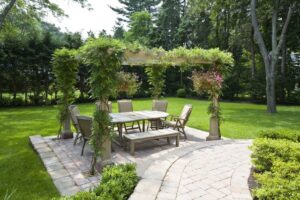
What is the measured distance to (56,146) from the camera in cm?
627

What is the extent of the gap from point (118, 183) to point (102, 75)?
2142 millimetres

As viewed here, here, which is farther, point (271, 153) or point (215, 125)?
point (215, 125)

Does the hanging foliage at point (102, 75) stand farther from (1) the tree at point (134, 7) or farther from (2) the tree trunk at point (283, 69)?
(1) the tree at point (134, 7)

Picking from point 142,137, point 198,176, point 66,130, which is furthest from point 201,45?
point 198,176

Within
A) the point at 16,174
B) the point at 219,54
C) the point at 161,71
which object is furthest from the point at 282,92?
the point at 16,174

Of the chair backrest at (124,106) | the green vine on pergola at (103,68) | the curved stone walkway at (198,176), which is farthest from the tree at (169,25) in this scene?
the curved stone walkway at (198,176)

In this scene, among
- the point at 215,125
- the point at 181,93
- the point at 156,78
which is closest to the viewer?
the point at 215,125

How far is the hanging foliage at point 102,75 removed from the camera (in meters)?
→ 4.43

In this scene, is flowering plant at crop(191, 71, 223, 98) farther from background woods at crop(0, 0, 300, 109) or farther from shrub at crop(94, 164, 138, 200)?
background woods at crop(0, 0, 300, 109)

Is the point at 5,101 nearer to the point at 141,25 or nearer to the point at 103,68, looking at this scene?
the point at 103,68

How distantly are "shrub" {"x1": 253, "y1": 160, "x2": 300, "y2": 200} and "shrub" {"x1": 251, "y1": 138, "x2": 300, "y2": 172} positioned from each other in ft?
0.72

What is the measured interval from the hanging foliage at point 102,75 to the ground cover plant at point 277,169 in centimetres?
267

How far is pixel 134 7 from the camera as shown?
3356cm

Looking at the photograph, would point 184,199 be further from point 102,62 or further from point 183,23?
point 183,23
